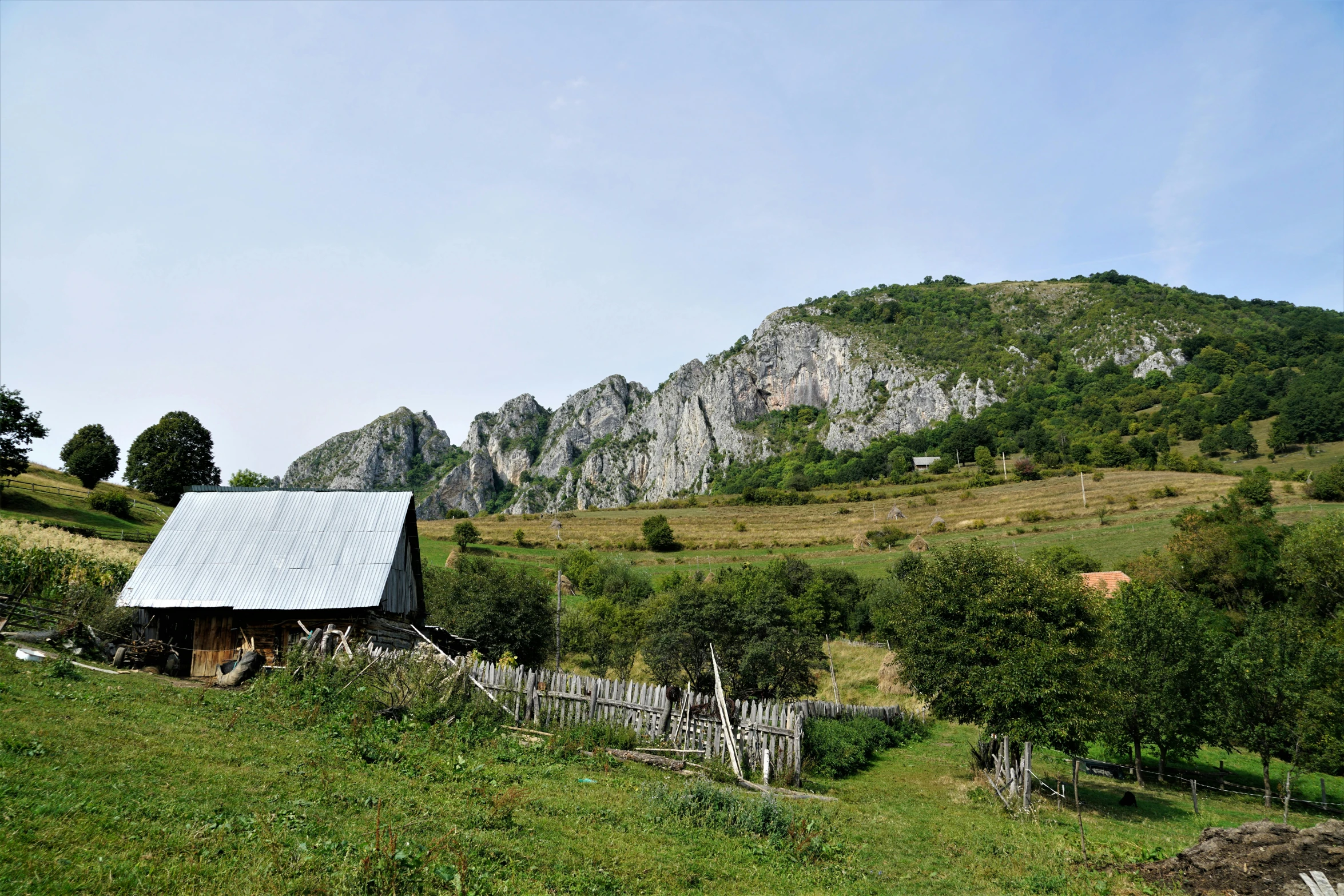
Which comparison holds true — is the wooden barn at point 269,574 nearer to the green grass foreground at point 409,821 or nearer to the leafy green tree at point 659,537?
the green grass foreground at point 409,821

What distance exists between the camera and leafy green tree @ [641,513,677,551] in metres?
78.9

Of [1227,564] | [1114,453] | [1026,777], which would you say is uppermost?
[1114,453]

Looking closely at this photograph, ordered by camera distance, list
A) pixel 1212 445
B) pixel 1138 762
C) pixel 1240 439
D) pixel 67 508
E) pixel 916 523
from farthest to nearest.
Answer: pixel 1212 445 < pixel 1240 439 < pixel 916 523 < pixel 67 508 < pixel 1138 762

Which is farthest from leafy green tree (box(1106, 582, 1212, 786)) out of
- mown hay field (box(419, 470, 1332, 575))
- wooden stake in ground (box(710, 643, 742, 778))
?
mown hay field (box(419, 470, 1332, 575))

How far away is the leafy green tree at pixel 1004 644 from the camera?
17.0 meters

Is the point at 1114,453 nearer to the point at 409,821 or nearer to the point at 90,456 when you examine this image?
Result: the point at 409,821

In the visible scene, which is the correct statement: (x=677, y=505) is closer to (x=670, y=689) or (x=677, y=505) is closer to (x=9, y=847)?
(x=670, y=689)

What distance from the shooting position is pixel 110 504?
152ft

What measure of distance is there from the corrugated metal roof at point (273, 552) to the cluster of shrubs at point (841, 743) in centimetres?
Answer: 1336

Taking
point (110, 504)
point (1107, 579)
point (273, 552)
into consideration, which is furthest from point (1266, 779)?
point (110, 504)

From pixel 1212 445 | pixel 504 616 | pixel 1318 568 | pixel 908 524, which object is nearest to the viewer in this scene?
pixel 504 616

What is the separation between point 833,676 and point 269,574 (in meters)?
25.2

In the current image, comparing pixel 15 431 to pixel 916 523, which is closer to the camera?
pixel 15 431

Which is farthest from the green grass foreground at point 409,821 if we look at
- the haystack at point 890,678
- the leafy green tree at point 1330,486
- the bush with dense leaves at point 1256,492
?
the leafy green tree at point 1330,486
